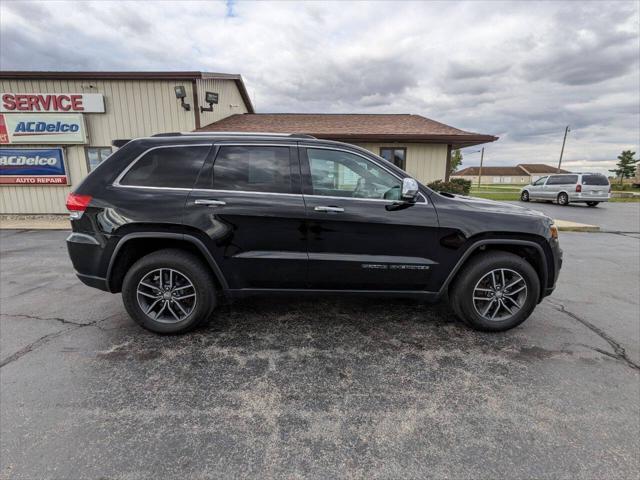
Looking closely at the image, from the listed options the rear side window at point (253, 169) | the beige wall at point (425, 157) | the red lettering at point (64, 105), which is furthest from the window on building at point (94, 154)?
the rear side window at point (253, 169)

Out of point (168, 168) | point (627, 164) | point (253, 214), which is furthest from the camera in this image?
point (627, 164)

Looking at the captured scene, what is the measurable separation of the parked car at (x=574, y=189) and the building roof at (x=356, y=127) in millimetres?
9203

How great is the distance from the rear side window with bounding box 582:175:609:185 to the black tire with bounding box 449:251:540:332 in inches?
762

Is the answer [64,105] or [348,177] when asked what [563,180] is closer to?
[348,177]

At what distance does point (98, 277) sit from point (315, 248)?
207cm

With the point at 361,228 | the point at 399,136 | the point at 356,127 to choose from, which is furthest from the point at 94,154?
the point at 361,228

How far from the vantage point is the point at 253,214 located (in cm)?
293

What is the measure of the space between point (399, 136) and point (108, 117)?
10.4 metres

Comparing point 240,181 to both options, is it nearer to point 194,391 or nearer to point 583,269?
point 194,391

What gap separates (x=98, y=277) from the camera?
9.90 ft

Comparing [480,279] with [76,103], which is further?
[76,103]

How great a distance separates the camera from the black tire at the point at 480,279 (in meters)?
3.12

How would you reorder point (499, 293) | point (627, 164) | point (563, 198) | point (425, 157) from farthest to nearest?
point (627, 164) < point (563, 198) < point (425, 157) < point (499, 293)

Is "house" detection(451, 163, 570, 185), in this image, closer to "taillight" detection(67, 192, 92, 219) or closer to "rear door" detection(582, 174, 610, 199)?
"rear door" detection(582, 174, 610, 199)
